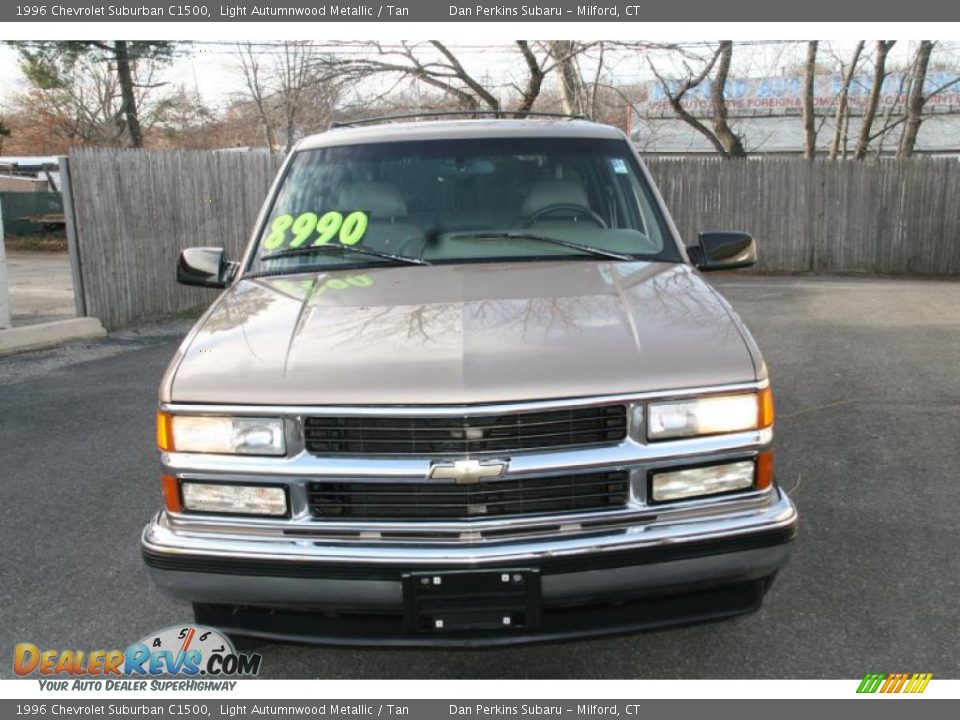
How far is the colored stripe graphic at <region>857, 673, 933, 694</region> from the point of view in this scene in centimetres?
299

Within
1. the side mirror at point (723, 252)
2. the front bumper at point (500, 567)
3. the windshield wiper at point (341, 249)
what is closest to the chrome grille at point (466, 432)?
the front bumper at point (500, 567)

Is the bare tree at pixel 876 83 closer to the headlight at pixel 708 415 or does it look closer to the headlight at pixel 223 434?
the headlight at pixel 708 415

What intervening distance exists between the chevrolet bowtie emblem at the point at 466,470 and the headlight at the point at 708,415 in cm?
49

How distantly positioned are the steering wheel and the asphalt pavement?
153cm

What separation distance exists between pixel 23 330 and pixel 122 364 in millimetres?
1540

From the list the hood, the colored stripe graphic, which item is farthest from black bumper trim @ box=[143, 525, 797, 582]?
the colored stripe graphic

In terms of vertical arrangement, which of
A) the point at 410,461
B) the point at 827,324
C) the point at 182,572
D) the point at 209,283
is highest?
the point at 209,283

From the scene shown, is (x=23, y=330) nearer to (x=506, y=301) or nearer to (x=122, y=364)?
(x=122, y=364)

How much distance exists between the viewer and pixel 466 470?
2.57m

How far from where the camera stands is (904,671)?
307 cm

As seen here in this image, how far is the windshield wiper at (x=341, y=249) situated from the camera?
12.3ft

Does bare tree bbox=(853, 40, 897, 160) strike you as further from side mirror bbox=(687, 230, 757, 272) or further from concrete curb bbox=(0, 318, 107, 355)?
side mirror bbox=(687, 230, 757, 272)

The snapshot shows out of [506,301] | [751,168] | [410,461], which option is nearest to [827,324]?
[751,168]

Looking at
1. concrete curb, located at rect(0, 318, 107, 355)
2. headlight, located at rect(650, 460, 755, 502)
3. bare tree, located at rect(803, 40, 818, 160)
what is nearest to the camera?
headlight, located at rect(650, 460, 755, 502)
